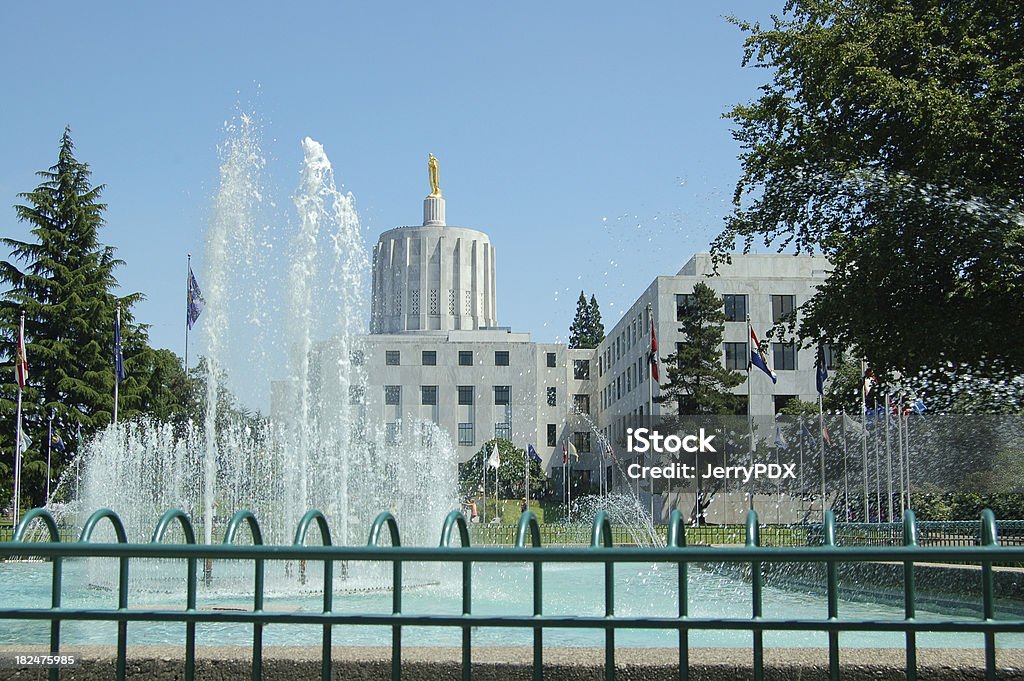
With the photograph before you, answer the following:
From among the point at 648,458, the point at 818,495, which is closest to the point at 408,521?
the point at 818,495

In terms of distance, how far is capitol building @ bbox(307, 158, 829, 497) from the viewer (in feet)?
205

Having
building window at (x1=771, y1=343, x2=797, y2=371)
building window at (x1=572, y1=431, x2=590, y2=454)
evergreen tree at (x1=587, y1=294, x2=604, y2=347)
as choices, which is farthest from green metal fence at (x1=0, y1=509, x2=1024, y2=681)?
evergreen tree at (x1=587, y1=294, x2=604, y2=347)

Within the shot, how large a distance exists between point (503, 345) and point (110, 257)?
38117 mm

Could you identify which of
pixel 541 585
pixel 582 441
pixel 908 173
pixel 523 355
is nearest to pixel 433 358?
pixel 523 355

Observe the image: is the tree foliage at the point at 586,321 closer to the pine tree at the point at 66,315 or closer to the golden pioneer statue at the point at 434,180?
the golden pioneer statue at the point at 434,180

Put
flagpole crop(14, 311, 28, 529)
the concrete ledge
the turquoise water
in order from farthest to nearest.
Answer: flagpole crop(14, 311, 28, 529) → the turquoise water → the concrete ledge

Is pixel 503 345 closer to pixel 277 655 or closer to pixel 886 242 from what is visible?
pixel 886 242

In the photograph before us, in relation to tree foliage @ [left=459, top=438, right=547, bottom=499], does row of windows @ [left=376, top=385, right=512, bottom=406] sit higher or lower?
higher

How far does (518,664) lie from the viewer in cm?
501

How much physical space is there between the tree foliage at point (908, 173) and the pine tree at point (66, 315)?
134ft

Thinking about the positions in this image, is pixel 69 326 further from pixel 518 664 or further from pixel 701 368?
pixel 518 664

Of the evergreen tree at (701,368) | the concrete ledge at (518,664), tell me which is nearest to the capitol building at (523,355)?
the evergreen tree at (701,368)

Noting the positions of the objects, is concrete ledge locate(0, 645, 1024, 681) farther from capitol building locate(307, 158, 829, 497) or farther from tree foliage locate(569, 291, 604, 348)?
tree foliage locate(569, 291, 604, 348)

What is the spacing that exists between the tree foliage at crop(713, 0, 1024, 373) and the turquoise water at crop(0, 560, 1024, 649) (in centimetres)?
505
